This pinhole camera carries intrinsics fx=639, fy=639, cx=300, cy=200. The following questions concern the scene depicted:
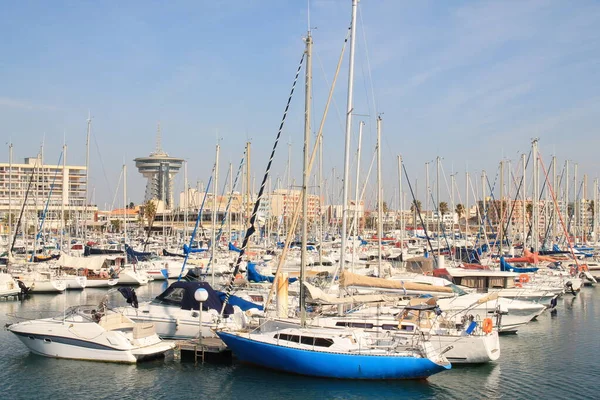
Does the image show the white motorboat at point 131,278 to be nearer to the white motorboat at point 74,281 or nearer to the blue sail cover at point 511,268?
the white motorboat at point 74,281

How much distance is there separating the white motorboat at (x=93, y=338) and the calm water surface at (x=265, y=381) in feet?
1.35

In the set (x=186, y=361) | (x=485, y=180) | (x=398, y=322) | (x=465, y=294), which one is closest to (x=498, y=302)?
(x=465, y=294)

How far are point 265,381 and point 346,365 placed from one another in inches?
118

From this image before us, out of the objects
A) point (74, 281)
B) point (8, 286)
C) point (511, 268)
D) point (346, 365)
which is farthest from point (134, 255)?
point (346, 365)

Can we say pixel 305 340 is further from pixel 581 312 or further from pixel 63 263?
pixel 63 263

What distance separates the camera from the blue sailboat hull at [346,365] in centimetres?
2222

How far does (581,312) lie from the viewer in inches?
1613

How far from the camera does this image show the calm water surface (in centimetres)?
2161

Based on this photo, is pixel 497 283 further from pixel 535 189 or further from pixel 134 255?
pixel 134 255

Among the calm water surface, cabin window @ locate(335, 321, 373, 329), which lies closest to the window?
the calm water surface

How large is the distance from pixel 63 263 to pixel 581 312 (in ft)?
127

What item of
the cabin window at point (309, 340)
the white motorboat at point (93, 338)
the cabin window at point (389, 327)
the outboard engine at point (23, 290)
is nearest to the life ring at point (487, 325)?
the cabin window at point (389, 327)

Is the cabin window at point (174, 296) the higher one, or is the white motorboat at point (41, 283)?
the cabin window at point (174, 296)

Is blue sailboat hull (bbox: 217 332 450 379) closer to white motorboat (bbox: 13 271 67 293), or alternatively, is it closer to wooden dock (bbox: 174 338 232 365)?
wooden dock (bbox: 174 338 232 365)
